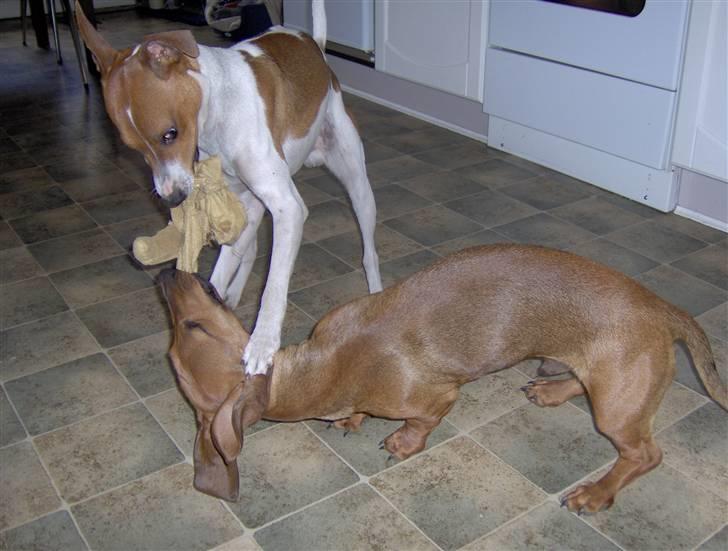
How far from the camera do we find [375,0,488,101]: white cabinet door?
5.07 metres

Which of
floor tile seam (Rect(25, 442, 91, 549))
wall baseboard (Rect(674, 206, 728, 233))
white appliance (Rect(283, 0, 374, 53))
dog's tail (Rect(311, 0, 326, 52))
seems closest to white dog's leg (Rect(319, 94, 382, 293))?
dog's tail (Rect(311, 0, 326, 52))

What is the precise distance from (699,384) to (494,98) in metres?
2.64

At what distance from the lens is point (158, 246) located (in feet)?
8.11

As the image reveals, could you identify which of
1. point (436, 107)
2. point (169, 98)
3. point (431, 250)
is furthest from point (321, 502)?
point (436, 107)

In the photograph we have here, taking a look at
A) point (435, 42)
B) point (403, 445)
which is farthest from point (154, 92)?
point (435, 42)

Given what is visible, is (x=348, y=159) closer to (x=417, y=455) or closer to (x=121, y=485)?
(x=417, y=455)

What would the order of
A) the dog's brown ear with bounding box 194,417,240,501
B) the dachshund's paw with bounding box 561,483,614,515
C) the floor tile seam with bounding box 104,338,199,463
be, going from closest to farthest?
1. the dog's brown ear with bounding box 194,417,240,501
2. the dachshund's paw with bounding box 561,483,614,515
3. the floor tile seam with bounding box 104,338,199,463

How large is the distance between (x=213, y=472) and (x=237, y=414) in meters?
0.22

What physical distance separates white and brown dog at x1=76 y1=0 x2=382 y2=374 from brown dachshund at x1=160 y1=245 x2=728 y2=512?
12 cm

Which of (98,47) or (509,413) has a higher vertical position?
(98,47)

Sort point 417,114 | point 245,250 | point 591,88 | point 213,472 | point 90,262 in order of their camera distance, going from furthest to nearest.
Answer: point 417,114
point 591,88
point 90,262
point 245,250
point 213,472

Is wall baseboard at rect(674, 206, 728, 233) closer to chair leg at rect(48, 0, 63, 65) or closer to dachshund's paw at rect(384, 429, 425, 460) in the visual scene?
dachshund's paw at rect(384, 429, 425, 460)

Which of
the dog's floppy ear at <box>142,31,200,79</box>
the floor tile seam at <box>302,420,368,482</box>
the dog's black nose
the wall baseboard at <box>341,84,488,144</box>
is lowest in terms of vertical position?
the floor tile seam at <box>302,420,368,482</box>

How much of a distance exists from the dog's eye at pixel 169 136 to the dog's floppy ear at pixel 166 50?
0.50 ft
